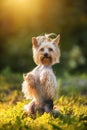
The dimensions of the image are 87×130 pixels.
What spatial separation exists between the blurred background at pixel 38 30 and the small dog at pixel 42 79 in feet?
29.7

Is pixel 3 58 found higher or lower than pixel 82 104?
higher

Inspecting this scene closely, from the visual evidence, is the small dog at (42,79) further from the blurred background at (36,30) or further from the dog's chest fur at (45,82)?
the blurred background at (36,30)

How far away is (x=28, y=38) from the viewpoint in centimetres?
2034

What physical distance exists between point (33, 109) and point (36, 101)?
130 mm

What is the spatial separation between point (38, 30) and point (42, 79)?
1109 cm

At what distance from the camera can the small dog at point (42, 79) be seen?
8.90 metres

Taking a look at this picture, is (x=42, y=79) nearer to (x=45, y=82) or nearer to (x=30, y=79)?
(x=45, y=82)

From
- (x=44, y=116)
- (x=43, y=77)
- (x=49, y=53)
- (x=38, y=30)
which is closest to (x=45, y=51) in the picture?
(x=49, y=53)

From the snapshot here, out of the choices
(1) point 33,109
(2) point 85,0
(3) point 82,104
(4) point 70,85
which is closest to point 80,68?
(2) point 85,0

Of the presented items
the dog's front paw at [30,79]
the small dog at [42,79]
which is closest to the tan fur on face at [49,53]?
the small dog at [42,79]

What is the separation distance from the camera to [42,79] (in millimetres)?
8883

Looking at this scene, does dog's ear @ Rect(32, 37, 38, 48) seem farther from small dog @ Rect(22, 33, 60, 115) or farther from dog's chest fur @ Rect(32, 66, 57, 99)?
dog's chest fur @ Rect(32, 66, 57, 99)

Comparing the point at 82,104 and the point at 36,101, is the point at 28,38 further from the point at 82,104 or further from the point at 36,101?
the point at 36,101

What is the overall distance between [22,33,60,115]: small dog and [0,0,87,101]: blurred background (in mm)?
9066
